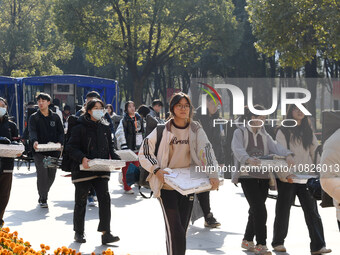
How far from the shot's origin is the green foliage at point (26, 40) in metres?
48.2

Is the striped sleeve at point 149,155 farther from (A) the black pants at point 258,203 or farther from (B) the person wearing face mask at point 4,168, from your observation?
(B) the person wearing face mask at point 4,168

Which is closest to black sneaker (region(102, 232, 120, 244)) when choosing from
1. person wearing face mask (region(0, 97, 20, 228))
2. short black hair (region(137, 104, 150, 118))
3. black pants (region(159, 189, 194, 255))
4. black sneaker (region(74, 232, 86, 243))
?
black sneaker (region(74, 232, 86, 243))

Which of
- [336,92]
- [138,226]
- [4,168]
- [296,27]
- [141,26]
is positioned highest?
[141,26]

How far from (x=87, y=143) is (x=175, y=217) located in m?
2.46

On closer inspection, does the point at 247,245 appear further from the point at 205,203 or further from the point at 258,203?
the point at 205,203

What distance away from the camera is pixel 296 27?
78.5 ft

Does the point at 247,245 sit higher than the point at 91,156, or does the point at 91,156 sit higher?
the point at 91,156

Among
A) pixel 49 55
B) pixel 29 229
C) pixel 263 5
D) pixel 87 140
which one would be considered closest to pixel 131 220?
pixel 29 229

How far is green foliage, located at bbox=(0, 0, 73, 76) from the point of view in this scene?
158ft

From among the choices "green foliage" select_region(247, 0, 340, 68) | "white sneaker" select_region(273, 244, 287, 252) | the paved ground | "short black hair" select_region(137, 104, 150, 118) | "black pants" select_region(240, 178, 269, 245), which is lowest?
the paved ground

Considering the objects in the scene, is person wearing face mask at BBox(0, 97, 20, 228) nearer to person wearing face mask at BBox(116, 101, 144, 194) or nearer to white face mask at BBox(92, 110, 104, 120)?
white face mask at BBox(92, 110, 104, 120)

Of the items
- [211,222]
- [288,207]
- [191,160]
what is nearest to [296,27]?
[211,222]

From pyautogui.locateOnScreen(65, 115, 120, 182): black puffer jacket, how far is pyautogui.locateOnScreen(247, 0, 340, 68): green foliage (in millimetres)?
15630

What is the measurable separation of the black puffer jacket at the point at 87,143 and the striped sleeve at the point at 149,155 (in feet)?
6.88
